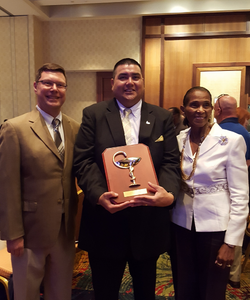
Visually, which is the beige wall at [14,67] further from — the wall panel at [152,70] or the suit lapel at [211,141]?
the suit lapel at [211,141]

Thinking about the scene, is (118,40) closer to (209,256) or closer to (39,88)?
(39,88)

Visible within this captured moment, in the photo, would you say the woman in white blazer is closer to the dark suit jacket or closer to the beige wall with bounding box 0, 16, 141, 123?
the dark suit jacket

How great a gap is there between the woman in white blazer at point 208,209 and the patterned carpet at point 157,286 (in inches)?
35.8

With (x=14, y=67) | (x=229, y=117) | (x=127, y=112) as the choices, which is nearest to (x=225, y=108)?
(x=229, y=117)

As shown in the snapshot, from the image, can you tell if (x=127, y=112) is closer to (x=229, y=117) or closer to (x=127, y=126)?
(x=127, y=126)

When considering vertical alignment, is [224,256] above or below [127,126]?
below

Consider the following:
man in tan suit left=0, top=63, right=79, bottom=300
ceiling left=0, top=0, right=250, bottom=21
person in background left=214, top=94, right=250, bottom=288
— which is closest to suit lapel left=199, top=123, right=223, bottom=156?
man in tan suit left=0, top=63, right=79, bottom=300

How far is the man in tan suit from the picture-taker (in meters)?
1.53

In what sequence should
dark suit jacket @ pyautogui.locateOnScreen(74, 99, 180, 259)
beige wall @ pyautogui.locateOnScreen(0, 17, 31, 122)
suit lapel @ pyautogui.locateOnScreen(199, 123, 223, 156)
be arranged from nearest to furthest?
dark suit jacket @ pyautogui.locateOnScreen(74, 99, 180, 259)
suit lapel @ pyautogui.locateOnScreen(199, 123, 223, 156)
beige wall @ pyautogui.locateOnScreen(0, 17, 31, 122)

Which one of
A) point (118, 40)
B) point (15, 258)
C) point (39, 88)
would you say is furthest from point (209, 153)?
point (118, 40)

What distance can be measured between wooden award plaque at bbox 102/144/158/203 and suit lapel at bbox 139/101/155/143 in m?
0.12

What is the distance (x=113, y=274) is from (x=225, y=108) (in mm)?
2273

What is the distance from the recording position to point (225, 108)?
3.00 m

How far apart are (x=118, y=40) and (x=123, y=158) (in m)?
4.77
